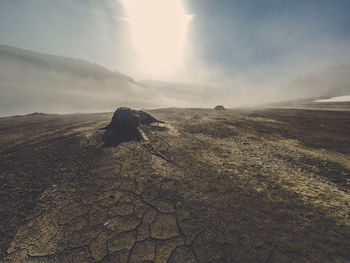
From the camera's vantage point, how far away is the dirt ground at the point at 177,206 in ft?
8.16

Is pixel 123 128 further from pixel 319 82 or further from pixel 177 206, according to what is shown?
pixel 319 82

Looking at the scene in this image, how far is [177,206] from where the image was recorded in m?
3.42

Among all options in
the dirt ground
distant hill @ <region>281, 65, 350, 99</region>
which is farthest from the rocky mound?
distant hill @ <region>281, 65, 350, 99</region>

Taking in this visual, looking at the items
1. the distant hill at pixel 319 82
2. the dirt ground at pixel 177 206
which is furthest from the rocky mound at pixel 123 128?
the distant hill at pixel 319 82

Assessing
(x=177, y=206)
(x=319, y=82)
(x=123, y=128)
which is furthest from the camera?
(x=319, y=82)

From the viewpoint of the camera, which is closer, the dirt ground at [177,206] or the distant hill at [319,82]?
the dirt ground at [177,206]

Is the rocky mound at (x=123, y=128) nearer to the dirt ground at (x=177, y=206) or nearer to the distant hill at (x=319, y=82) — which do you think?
the dirt ground at (x=177, y=206)

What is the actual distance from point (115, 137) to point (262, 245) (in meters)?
7.95

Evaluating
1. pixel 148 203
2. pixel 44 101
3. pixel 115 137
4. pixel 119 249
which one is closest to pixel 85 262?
pixel 119 249

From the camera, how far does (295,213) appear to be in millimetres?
3074

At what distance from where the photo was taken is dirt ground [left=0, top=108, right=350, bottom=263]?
2.49m

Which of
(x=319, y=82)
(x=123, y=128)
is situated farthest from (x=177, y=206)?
(x=319, y=82)

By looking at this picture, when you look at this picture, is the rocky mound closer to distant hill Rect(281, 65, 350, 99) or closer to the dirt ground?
the dirt ground

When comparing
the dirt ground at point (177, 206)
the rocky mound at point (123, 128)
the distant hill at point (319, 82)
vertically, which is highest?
the distant hill at point (319, 82)
